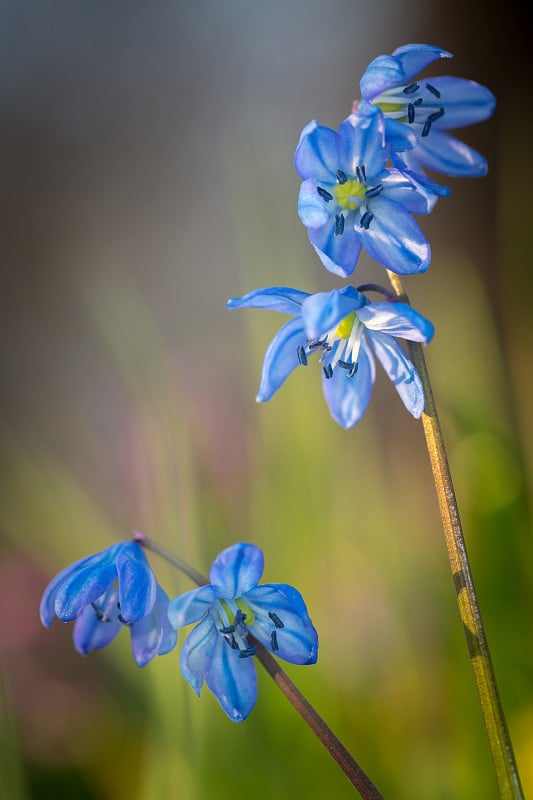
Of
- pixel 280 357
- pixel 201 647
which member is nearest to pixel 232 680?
pixel 201 647

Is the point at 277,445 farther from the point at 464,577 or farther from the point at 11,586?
the point at 464,577

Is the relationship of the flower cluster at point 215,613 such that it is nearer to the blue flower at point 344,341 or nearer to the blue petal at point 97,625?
the blue petal at point 97,625

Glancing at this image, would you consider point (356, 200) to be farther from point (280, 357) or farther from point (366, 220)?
point (280, 357)

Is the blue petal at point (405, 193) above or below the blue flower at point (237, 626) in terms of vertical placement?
above

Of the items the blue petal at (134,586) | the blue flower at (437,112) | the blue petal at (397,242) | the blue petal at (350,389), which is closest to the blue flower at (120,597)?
the blue petal at (134,586)

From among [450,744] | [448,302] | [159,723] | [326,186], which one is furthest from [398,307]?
[448,302]

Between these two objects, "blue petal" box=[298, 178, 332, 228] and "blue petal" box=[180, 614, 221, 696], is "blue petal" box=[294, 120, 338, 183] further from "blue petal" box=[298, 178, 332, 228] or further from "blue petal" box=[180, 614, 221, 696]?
"blue petal" box=[180, 614, 221, 696]

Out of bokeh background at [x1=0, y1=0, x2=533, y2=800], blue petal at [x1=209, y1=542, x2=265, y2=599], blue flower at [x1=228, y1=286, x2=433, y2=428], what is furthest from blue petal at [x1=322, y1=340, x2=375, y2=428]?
bokeh background at [x1=0, y1=0, x2=533, y2=800]
